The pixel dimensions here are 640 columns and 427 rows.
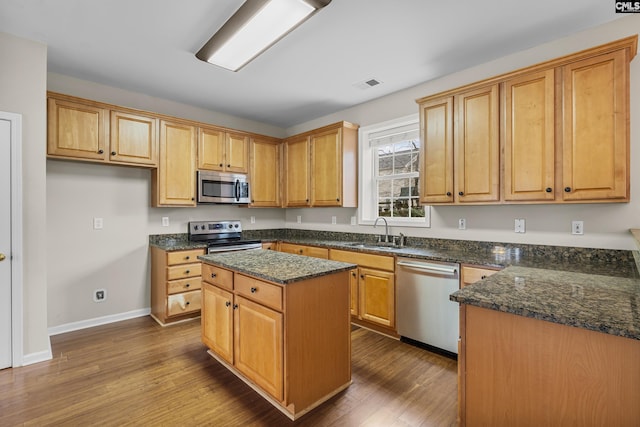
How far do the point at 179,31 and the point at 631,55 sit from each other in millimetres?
3244

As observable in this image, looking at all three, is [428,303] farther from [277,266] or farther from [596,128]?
[596,128]

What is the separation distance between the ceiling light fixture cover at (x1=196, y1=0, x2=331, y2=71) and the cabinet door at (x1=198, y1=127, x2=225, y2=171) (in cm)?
129

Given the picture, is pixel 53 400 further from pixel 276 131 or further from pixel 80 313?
pixel 276 131

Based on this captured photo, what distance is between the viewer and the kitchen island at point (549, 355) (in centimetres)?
101

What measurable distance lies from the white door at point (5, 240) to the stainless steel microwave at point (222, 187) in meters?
1.70

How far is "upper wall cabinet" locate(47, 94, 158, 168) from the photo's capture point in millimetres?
2916

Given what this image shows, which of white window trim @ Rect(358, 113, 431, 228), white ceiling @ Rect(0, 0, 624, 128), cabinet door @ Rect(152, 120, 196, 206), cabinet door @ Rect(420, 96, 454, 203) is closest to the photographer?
white ceiling @ Rect(0, 0, 624, 128)

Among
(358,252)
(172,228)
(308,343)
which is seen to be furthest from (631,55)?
(172,228)

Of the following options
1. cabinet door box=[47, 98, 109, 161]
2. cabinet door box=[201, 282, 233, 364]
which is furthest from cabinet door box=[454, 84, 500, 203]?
cabinet door box=[47, 98, 109, 161]

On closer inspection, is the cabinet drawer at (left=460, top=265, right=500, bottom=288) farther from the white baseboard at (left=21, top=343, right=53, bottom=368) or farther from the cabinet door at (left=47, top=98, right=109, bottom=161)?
the cabinet door at (left=47, top=98, right=109, bottom=161)

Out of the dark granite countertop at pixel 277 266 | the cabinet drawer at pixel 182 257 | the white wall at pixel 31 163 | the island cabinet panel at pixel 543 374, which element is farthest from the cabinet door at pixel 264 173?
the island cabinet panel at pixel 543 374

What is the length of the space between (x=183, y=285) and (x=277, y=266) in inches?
73.6

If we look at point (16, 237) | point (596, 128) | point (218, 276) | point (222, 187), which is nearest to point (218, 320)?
point (218, 276)

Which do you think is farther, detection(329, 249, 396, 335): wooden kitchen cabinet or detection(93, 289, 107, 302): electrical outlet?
detection(93, 289, 107, 302): electrical outlet
